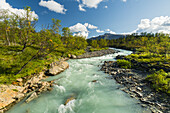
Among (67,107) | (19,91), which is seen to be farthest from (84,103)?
(19,91)

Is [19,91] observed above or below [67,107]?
above

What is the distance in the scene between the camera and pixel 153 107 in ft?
22.1

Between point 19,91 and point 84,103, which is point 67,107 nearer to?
point 84,103

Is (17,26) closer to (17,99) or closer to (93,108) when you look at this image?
(17,99)

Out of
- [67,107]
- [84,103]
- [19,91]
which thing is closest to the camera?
[67,107]

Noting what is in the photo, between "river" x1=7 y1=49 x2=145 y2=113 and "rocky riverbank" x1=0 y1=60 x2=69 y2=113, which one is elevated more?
"rocky riverbank" x1=0 y1=60 x2=69 y2=113

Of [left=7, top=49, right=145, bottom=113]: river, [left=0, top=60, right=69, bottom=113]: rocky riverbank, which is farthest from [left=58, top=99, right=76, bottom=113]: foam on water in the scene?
Result: [left=0, top=60, right=69, bottom=113]: rocky riverbank

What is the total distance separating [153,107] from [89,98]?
6.60m

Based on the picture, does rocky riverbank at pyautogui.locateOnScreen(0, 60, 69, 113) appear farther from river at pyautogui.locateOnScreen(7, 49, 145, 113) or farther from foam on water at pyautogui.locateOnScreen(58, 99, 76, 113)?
foam on water at pyautogui.locateOnScreen(58, 99, 76, 113)

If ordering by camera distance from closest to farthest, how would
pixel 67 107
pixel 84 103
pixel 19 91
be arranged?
pixel 67 107
pixel 84 103
pixel 19 91

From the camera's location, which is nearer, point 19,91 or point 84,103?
point 84,103

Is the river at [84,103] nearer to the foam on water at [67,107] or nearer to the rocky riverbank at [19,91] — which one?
the foam on water at [67,107]

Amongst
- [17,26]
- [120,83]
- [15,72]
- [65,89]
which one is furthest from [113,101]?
[17,26]

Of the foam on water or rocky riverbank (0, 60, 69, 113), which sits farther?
rocky riverbank (0, 60, 69, 113)
